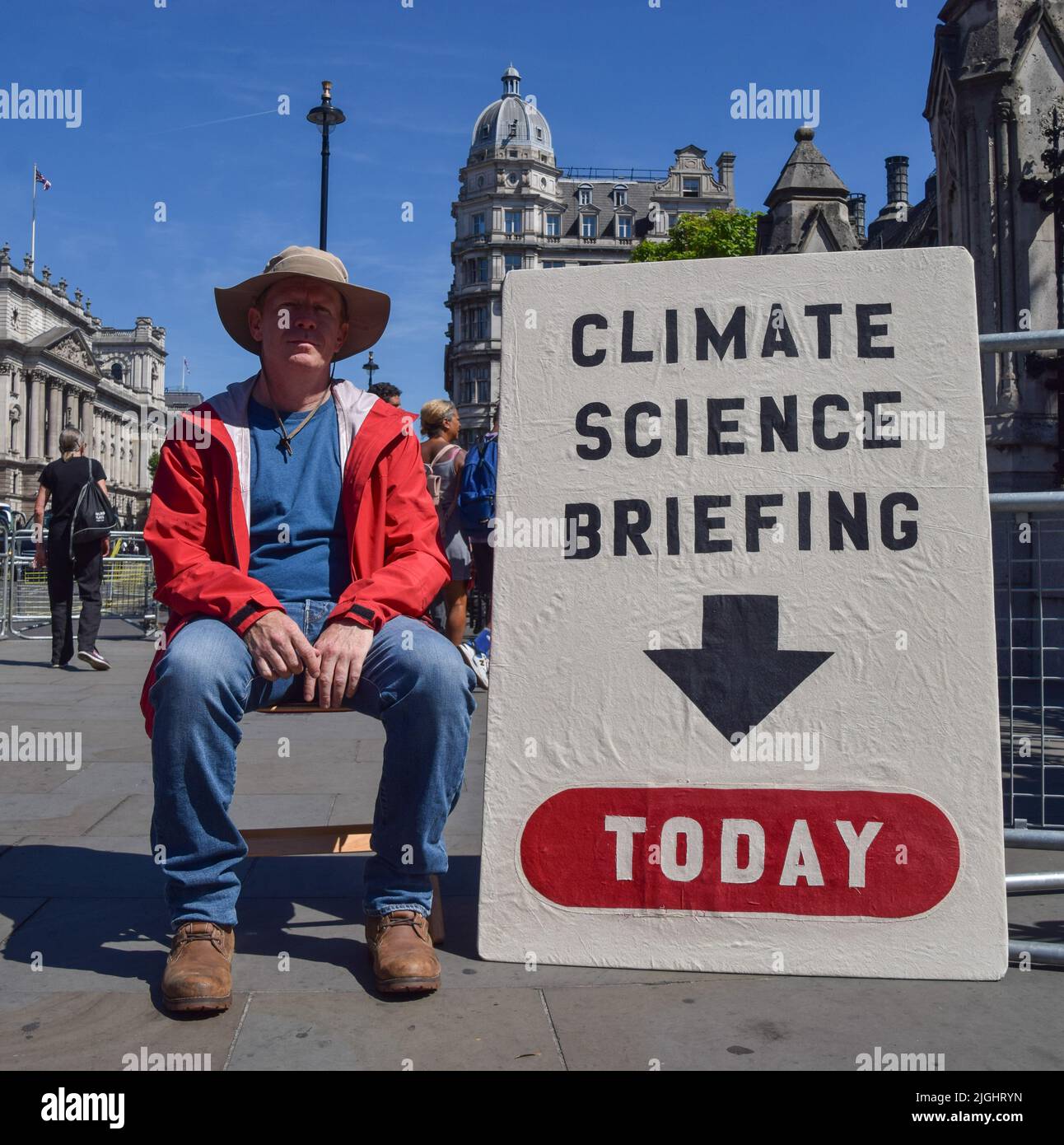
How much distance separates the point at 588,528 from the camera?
2820 mm

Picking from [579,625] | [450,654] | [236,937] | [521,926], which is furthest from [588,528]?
[236,937]

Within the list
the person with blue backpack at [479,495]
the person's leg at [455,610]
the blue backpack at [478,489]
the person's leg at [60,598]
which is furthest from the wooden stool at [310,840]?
the person's leg at [60,598]

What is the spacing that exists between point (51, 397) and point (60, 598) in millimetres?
92872

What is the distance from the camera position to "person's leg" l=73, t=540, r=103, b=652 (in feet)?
31.1

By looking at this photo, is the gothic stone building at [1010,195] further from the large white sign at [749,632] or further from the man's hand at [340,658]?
the man's hand at [340,658]

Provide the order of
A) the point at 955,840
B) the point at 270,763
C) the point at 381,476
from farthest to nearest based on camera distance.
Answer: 1. the point at 270,763
2. the point at 381,476
3. the point at 955,840

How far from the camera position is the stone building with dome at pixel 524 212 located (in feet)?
244

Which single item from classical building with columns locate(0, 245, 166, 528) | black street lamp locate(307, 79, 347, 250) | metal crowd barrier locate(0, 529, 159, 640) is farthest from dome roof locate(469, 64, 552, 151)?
metal crowd barrier locate(0, 529, 159, 640)

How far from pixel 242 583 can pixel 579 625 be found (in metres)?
0.81

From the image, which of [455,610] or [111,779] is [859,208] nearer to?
[455,610]

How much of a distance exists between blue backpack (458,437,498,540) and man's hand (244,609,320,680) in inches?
184

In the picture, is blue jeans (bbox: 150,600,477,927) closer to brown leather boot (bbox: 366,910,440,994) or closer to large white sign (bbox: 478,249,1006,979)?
brown leather boot (bbox: 366,910,440,994)

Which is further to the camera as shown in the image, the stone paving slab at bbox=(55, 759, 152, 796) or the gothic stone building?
the gothic stone building
